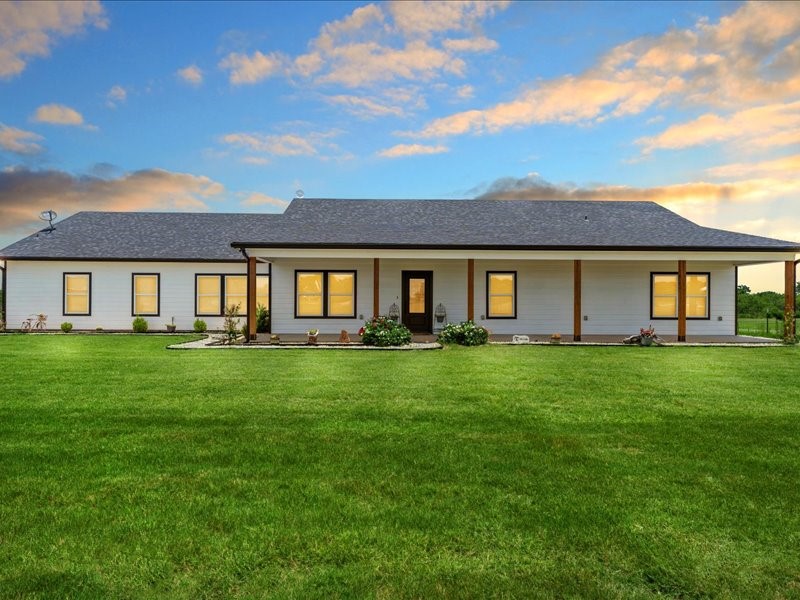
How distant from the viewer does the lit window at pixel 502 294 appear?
2001 cm

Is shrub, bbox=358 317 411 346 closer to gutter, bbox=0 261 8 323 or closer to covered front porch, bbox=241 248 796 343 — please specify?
covered front porch, bbox=241 248 796 343

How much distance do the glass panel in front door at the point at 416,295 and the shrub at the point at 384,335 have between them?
361 cm

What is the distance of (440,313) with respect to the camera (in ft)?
64.5

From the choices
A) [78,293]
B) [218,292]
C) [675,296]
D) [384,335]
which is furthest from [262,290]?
[675,296]

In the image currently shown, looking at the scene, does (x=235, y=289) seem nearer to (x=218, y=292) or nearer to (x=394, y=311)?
(x=218, y=292)

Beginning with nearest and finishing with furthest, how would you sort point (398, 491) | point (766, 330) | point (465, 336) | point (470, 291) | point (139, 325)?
point (398, 491)
point (465, 336)
point (470, 291)
point (139, 325)
point (766, 330)

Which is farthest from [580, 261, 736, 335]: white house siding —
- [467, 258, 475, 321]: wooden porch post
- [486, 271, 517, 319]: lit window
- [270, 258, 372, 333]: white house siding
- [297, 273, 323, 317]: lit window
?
[297, 273, 323, 317]: lit window

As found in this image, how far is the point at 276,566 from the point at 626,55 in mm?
18623

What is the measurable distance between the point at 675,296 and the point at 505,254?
7.50 m

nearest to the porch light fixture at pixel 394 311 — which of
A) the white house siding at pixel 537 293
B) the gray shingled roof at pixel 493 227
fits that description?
the gray shingled roof at pixel 493 227

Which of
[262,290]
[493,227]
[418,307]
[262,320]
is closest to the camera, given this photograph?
[493,227]

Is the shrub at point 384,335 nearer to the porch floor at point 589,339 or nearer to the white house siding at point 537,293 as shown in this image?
the porch floor at point 589,339

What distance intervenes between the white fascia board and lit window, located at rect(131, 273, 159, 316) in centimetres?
704

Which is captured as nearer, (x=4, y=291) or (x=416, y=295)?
(x=416, y=295)
